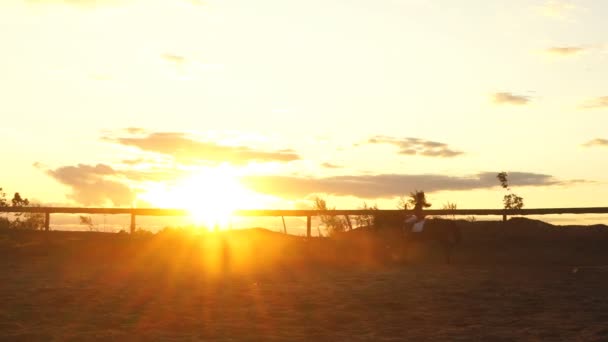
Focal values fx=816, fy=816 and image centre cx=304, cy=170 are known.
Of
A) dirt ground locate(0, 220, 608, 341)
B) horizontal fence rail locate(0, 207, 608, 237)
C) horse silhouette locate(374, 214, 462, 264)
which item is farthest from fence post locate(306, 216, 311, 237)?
horse silhouette locate(374, 214, 462, 264)

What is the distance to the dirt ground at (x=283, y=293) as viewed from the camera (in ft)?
38.8

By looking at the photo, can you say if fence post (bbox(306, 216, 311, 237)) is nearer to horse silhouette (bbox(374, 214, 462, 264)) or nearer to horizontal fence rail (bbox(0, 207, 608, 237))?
horizontal fence rail (bbox(0, 207, 608, 237))

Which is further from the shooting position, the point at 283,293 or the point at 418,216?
the point at 418,216

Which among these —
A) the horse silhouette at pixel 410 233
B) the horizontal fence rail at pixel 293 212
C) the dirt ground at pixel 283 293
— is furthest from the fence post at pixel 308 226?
the horse silhouette at pixel 410 233

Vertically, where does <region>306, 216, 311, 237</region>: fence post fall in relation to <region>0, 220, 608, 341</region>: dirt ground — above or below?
above

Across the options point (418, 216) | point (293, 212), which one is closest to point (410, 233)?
Result: point (418, 216)

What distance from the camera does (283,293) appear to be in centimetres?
1611

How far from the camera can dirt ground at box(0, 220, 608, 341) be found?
1183 cm

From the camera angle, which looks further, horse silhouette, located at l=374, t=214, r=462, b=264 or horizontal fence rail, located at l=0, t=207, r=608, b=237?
horizontal fence rail, located at l=0, t=207, r=608, b=237

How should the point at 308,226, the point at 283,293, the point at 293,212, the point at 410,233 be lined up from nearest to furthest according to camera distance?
the point at 283,293
the point at 410,233
the point at 308,226
the point at 293,212

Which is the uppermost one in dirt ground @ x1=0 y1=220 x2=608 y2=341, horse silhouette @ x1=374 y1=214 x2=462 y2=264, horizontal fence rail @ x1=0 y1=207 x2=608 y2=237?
horizontal fence rail @ x1=0 y1=207 x2=608 y2=237

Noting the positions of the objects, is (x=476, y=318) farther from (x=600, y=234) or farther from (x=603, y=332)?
(x=600, y=234)

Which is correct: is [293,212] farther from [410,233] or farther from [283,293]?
[283,293]

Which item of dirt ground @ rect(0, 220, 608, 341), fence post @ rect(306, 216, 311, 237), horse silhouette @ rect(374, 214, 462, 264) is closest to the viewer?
dirt ground @ rect(0, 220, 608, 341)
